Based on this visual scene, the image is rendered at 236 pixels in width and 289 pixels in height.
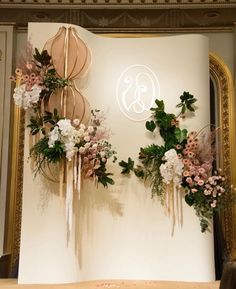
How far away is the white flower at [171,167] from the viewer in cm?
313

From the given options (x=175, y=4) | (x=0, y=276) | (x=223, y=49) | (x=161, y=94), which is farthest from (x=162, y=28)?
(x=0, y=276)

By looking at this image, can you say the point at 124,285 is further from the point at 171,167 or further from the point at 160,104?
the point at 160,104

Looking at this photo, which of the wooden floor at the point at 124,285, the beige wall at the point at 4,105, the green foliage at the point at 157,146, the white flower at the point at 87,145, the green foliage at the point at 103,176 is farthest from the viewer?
the beige wall at the point at 4,105

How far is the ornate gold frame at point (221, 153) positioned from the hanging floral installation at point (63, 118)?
1.64 m

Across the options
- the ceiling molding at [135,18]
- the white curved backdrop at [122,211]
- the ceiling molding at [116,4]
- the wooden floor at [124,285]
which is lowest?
the wooden floor at [124,285]

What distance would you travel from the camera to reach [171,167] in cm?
315

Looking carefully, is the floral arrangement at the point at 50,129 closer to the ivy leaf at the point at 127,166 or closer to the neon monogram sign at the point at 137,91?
the ivy leaf at the point at 127,166

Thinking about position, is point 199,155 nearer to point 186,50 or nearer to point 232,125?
point 186,50

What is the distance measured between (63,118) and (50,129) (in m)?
0.13

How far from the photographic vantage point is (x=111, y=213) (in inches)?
129

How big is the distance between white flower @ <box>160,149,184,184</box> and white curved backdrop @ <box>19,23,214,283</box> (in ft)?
Answer: 0.81

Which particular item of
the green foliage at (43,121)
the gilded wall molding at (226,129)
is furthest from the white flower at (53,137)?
the gilded wall molding at (226,129)

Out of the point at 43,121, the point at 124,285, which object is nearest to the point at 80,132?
the point at 43,121

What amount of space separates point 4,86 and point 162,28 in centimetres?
194
